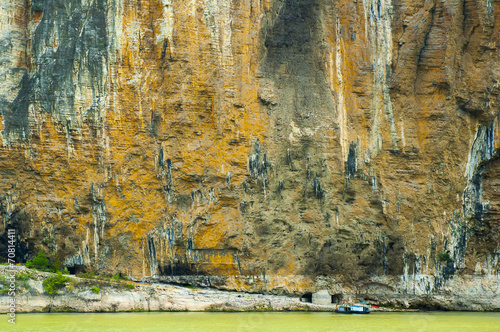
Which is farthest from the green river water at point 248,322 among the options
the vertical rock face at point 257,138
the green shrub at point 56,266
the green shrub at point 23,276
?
the vertical rock face at point 257,138

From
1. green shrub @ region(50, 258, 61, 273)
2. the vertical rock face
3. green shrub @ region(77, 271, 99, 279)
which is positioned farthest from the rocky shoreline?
green shrub @ region(50, 258, 61, 273)

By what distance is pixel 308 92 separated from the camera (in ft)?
121

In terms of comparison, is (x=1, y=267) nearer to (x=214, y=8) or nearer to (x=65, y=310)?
(x=65, y=310)

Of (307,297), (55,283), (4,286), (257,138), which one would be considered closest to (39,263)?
(55,283)

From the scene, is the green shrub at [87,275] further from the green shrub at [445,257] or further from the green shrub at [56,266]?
the green shrub at [445,257]

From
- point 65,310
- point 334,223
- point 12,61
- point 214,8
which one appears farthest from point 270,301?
point 12,61

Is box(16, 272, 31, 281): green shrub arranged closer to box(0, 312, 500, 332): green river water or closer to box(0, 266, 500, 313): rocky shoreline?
box(0, 266, 500, 313): rocky shoreline

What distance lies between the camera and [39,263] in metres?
33.4

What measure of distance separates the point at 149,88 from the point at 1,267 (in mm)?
10019

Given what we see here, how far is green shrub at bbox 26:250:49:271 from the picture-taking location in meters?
33.2

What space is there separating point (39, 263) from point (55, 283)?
278 cm

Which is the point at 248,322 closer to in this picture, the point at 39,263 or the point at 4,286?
the point at 4,286

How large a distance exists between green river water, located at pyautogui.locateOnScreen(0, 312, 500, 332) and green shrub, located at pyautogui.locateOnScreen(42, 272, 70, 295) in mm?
1042

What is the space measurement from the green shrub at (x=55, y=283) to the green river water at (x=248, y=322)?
104cm
